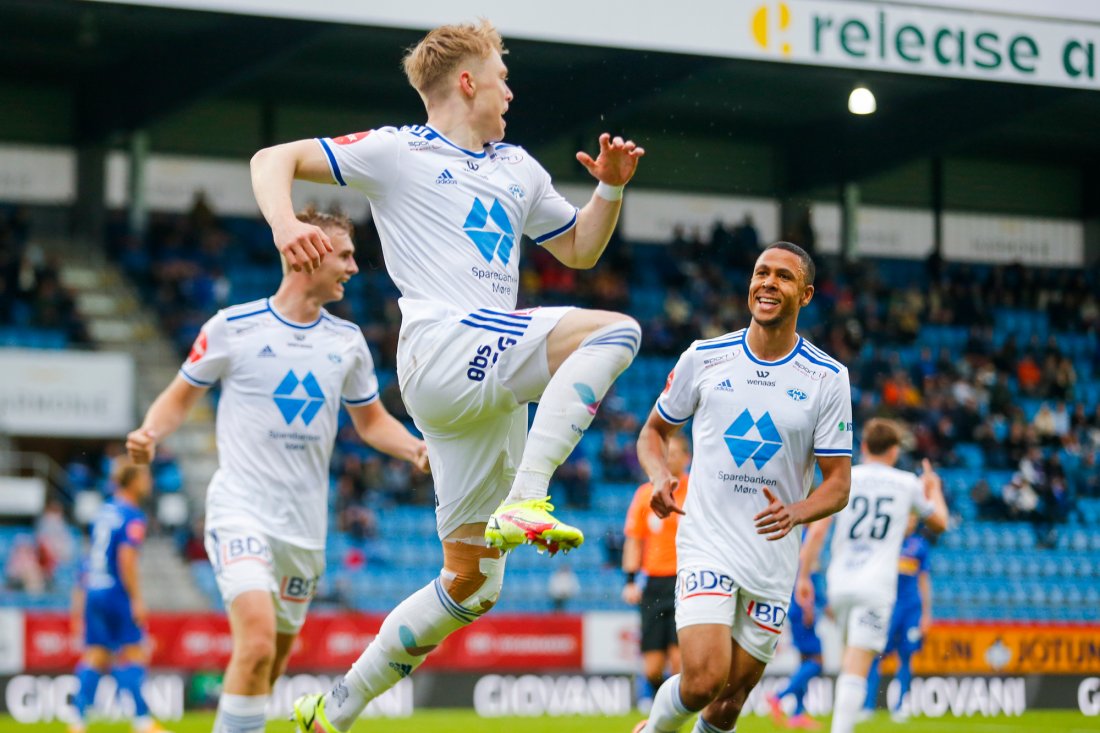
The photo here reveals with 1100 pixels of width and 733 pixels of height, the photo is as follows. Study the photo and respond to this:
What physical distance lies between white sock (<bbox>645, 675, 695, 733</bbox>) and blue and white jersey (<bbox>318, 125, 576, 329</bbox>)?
1992mm

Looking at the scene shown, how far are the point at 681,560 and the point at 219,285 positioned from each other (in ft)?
56.1

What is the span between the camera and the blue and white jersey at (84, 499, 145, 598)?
1239cm

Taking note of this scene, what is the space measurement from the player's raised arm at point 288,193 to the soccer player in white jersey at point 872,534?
6099 mm

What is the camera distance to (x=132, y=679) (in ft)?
39.1

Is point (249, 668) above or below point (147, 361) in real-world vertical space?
below

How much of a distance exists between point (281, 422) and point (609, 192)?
2478 millimetres

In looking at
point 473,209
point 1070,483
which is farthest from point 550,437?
point 1070,483

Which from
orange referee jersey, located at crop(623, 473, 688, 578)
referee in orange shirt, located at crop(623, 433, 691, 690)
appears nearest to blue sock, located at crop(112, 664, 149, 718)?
referee in orange shirt, located at crop(623, 433, 691, 690)

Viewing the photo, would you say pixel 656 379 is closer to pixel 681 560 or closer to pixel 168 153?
pixel 168 153

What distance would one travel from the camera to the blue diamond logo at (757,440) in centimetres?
738

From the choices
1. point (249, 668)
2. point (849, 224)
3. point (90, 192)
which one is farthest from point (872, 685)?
point (90, 192)

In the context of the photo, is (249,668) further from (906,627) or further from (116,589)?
(906,627)

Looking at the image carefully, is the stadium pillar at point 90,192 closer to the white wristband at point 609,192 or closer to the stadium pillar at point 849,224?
the stadium pillar at point 849,224

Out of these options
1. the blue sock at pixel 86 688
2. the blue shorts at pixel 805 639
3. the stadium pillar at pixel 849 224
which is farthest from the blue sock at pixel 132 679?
the stadium pillar at pixel 849 224
